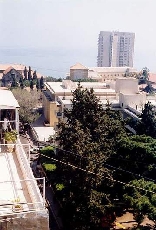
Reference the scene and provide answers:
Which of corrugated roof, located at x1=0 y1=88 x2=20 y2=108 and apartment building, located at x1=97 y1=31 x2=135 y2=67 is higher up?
apartment building, located at x1=97 y1=31 x2=135 y2=67

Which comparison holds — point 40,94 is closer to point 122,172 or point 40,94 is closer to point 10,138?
point 122,172

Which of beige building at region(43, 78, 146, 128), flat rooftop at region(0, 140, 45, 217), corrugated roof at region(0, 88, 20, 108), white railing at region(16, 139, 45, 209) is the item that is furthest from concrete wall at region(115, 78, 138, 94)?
white railing at region(16, 139, 45, 209)

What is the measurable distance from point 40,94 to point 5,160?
37.6 meters

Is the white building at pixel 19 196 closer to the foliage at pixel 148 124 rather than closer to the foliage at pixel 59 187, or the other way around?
the foliage at pixel 59 187

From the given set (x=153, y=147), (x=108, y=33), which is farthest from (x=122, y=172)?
(x=108, y=33)

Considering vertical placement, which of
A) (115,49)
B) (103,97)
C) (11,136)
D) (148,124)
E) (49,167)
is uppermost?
(115,49)

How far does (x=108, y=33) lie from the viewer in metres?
139

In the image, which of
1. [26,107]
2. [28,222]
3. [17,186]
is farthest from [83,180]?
[26,107]

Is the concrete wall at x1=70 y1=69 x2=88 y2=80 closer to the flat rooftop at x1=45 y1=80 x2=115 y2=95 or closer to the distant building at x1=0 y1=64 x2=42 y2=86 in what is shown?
the distant building at x1=0 y1=64 x2=42 y2=86

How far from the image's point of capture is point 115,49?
137 metres

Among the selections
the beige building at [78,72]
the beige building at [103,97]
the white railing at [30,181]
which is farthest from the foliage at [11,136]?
the beige building at [78,72]

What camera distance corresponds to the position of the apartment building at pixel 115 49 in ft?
445

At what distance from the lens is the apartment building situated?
13575 cm

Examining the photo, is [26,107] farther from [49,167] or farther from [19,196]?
[19,196]
